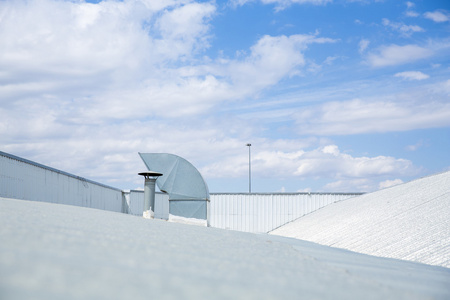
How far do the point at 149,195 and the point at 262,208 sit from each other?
1453 centimetres

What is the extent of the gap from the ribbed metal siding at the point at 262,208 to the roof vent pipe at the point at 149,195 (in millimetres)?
13577

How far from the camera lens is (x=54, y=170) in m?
20.0

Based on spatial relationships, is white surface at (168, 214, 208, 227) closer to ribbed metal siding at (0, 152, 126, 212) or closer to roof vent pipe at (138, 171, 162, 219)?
roof vent pipe at (138, 171, 162, 219)

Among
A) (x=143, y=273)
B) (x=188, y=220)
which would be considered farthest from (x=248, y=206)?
(x=143, y=273)

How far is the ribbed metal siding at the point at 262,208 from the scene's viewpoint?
32844 mm

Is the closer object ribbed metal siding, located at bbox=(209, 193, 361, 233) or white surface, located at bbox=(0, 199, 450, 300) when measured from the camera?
white surface, located at bbox=(0, 199, 450, 300)

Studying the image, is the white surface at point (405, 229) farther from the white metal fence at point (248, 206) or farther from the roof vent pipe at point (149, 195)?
the white metal fence at point (248, 206)

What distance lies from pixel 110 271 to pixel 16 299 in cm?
67

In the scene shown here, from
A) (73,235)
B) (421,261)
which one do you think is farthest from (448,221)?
(73,235)

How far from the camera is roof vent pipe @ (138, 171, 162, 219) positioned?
19.6 meters

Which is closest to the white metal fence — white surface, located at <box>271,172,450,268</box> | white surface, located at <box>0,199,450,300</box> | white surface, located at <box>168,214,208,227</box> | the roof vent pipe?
white surface, located at <box>168,214,208,227</box>

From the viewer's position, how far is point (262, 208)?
33031 millimetres

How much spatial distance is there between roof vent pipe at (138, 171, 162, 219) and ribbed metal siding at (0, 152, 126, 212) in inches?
150

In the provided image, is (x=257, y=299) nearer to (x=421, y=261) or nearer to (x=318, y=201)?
(x=421, y=261)
